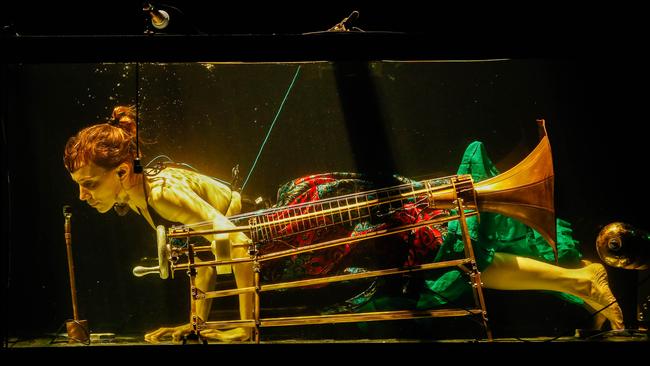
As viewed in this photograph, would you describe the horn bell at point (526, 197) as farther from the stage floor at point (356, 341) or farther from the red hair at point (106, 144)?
the red hair at point (106, 144)

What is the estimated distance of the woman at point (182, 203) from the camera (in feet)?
7.72

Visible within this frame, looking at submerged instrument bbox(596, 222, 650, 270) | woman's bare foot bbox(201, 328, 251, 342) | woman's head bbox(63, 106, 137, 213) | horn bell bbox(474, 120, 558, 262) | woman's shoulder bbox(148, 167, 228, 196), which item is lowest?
woman's bare foot bbox(201, 328, 251, 342)

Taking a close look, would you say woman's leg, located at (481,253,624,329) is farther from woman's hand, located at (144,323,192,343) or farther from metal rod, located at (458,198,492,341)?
woman's hand, located at (144,323,192,343)

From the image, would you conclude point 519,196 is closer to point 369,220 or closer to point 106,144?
point 369,220

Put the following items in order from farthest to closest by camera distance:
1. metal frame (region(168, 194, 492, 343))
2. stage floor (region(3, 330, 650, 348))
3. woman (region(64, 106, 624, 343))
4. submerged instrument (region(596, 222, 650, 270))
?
woman (region(64, 106, 624, 343)) < submerged instrument (region(596, 222, 650, 270)) < metal frame (region(168, 194, 492, 343)) < stage floor (region(3, 330, 650, 348))

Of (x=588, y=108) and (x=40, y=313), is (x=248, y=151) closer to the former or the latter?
(x=40, y=313)

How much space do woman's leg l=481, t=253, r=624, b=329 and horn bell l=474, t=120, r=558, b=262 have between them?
8.8 inches

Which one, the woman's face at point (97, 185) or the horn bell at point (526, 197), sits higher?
the woman's face at point (97, 185)

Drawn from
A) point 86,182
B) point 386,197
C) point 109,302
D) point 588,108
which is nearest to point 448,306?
point 386,197

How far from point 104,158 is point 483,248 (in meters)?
1.76

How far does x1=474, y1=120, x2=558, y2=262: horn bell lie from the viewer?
2150 mm

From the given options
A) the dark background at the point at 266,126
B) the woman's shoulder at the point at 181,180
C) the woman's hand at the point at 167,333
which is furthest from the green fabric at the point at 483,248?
the woman's shoulder at the point at 181,180

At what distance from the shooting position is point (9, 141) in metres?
2.51

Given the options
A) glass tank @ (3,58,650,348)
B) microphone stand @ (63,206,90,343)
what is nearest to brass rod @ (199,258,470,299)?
glass tank @ (3,58,650,348)
